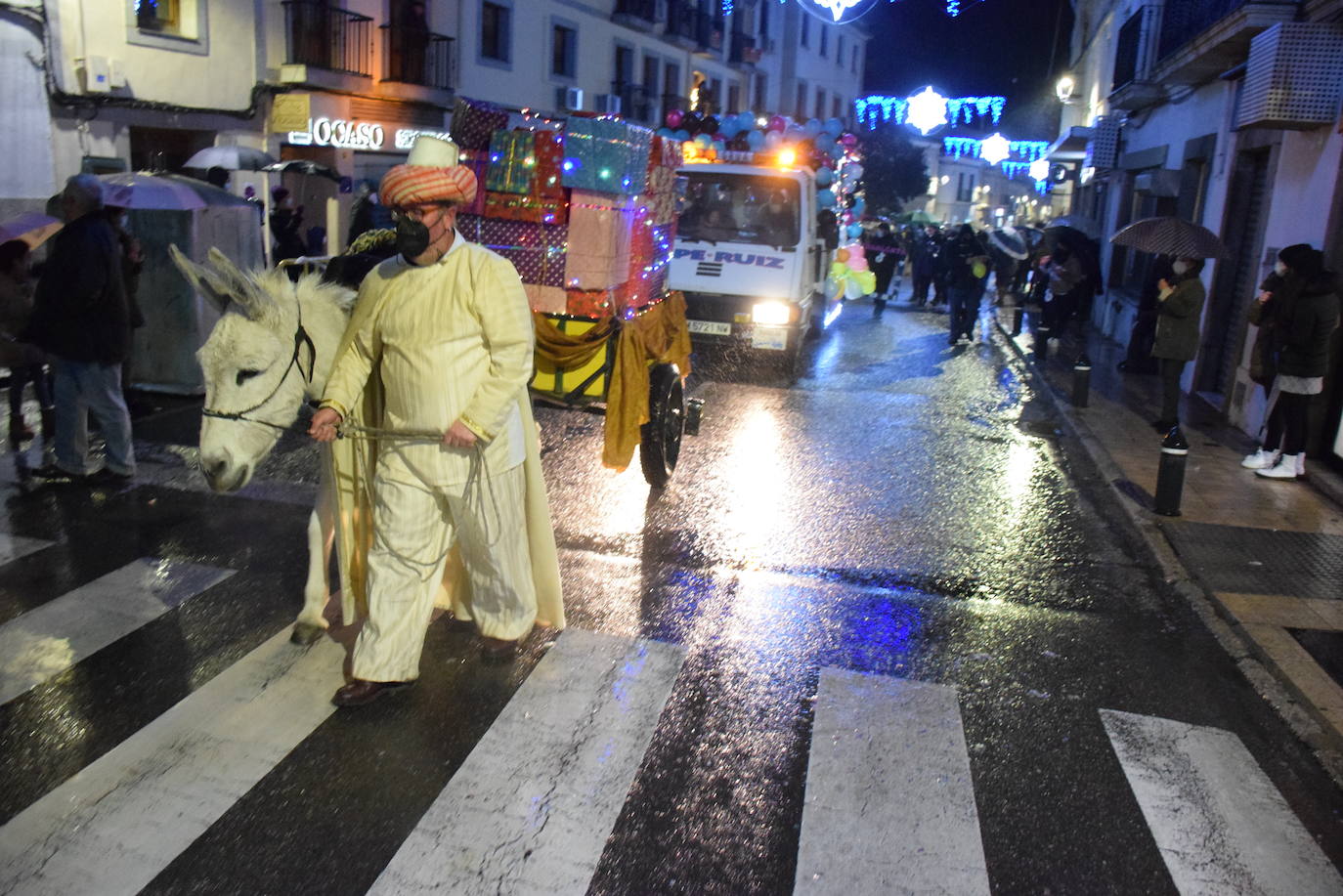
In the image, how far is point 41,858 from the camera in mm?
3301

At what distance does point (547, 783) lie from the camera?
3.90 m

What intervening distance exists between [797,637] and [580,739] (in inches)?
61.7

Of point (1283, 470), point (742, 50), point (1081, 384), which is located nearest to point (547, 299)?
point (1283, 470)

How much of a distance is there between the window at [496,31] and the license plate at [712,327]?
55.0 ft

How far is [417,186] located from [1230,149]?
12.5 m

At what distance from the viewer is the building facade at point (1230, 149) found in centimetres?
1011

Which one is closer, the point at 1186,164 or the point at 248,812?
the point at 248,812

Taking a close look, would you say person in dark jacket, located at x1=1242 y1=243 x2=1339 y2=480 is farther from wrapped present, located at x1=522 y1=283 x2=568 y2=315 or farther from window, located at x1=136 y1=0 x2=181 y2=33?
window, located at x1=136 y1=0 x2=181 y2=33

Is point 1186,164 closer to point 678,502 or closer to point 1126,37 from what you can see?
point 1126,37

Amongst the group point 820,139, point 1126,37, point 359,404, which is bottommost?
point 359,404

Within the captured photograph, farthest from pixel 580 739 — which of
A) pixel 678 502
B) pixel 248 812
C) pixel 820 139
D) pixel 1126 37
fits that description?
pixel 1126 37

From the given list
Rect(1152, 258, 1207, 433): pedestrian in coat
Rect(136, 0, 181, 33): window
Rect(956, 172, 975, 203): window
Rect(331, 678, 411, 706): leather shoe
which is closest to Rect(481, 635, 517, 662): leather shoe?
Rect(331, 678, 411, 706): leather shoe

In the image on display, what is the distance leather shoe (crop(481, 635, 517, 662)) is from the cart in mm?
2156

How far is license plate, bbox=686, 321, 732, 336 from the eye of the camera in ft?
42.5
